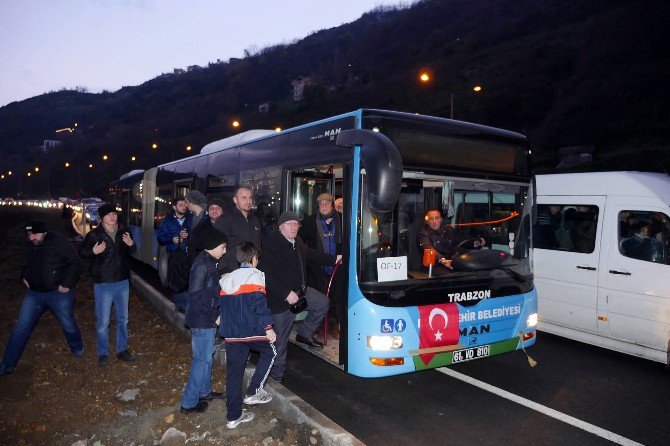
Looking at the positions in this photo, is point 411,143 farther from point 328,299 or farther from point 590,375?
point 590,375

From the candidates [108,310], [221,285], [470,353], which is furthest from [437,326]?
[108,310]

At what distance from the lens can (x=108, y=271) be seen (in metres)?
5.82

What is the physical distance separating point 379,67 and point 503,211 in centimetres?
11334

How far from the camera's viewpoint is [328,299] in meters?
5.88

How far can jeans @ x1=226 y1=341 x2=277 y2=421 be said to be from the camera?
4312mm

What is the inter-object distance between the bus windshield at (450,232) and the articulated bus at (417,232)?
0.01 metres

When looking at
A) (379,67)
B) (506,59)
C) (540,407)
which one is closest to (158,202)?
(540,407)

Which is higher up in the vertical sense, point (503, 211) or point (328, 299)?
point (503, 211)

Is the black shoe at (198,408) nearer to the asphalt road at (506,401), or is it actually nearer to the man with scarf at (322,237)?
the asphalt road at (506,401)

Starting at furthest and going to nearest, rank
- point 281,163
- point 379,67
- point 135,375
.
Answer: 1. point 379,67
2. point 281,163
3. point 135,375

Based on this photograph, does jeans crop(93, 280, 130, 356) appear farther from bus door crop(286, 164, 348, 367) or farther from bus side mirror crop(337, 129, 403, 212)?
bus side mirror crop(337, 129, 403, 212)

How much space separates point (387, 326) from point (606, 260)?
3.82 m

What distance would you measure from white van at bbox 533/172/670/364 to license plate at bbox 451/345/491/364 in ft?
8.16

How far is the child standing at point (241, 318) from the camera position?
4266 mm
